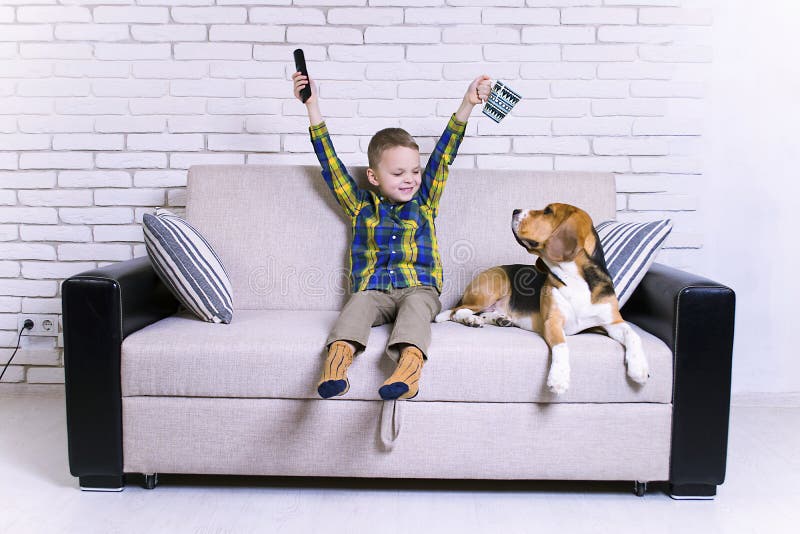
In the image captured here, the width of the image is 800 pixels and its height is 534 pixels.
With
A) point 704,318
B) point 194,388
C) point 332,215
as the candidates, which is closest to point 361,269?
point 332,215

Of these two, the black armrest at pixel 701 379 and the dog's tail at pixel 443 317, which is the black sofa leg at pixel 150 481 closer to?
the dog's tail at pixel 443 317

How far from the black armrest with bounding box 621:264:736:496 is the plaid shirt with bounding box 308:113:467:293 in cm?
87

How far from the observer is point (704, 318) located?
2154mm

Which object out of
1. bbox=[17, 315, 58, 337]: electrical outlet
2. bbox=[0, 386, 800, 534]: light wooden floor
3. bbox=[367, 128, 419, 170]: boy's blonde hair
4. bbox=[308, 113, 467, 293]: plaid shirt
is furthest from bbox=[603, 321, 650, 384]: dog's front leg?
bbox=[17, 315, 58, 337]: electrical outlet

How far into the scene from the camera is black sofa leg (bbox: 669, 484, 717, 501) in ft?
7.26

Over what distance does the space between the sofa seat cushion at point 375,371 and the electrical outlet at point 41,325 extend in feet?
4.33

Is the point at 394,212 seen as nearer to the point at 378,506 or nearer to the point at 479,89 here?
the point at 479,89

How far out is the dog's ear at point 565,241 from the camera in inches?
88.4

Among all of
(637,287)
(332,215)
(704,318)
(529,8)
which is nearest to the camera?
(704,318)

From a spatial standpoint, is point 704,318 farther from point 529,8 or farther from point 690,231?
point 529,8

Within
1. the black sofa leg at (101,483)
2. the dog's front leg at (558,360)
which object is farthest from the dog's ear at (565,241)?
the black sofa leg at (101,483)

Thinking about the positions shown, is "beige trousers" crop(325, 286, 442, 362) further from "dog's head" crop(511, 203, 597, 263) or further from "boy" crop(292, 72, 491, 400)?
Answer: "dog's head" crop(511, 203, 597, 263)

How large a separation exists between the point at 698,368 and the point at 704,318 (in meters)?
0.15

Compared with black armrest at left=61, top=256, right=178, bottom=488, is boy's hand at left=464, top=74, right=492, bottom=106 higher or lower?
higher
